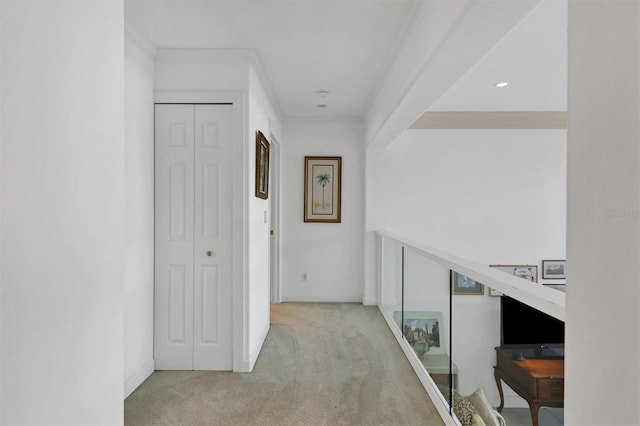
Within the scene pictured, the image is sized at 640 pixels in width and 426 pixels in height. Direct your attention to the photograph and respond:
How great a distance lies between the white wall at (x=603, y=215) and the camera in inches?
29.1

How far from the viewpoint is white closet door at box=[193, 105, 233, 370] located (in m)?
2.94

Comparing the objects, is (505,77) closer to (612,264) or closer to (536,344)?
(536,344)

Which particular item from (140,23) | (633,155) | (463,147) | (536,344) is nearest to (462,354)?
(536,344)

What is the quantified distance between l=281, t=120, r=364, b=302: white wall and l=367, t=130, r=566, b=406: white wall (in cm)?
52

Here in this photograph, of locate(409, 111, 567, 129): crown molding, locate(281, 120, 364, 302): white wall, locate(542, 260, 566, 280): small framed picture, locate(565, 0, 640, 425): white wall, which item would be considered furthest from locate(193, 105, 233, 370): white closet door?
locate(542, 260, 566, 280): small framed picture

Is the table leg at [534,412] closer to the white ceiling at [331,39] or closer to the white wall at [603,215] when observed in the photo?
the white wall at [603,215]

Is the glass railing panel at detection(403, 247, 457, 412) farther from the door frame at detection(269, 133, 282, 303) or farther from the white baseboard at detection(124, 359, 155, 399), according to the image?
the door frame at detection(269, 133, 282, 303)

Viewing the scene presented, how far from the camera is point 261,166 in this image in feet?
11.0

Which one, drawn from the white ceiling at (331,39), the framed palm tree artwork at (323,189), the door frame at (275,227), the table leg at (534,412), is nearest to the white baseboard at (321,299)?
the door frame at (275,227)

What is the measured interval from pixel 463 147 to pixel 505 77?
1637 mm

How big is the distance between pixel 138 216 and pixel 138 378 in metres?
1.13

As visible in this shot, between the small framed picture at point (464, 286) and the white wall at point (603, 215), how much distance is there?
0.95 metres

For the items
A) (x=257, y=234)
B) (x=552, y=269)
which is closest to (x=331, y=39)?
(x=257, y=234)

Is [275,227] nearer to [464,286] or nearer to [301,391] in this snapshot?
[301,391]
